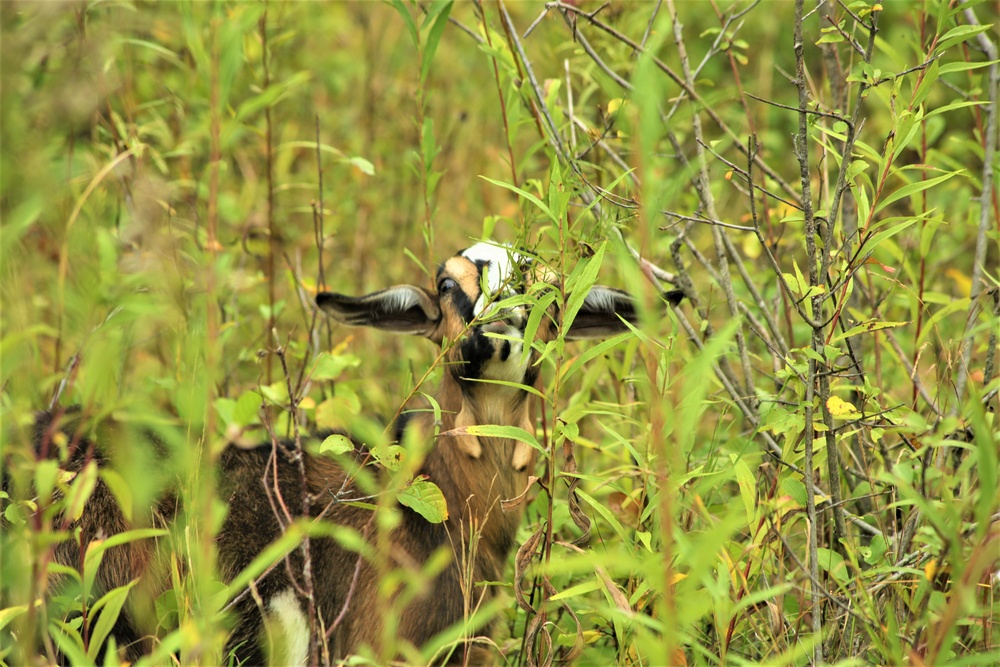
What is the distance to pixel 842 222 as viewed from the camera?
3613mm

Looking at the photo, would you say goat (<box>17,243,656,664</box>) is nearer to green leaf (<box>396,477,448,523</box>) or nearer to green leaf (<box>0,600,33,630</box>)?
green leaf (<box>396,477,448,523</box>)

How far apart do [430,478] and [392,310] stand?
0.61 meters

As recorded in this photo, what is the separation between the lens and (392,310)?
345 centimetres

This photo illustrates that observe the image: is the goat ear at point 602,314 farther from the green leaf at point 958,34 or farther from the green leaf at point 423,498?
the green leaf at point 958,34

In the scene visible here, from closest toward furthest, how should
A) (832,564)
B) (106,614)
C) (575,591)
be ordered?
(106,614) → (575,591) → (832,564)

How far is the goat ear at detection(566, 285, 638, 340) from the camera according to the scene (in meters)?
3.33

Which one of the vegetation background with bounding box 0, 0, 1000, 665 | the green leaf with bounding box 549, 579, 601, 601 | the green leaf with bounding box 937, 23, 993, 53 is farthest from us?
the green leaf with bounding box 937, 23, 993, 53

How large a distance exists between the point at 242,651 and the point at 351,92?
4.79 metres

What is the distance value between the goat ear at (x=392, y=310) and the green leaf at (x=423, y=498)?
97 cm

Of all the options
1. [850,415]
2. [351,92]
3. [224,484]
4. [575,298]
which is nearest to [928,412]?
[850,415]

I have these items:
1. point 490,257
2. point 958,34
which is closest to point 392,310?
point 490,257

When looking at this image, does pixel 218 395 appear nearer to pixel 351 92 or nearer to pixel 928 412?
pixel 928 412

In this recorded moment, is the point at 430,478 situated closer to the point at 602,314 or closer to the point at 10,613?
the point at 602,314

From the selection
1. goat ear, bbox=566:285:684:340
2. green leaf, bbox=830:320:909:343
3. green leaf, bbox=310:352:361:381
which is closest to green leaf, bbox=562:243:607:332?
green leaf, bbox=830:320:909:343
